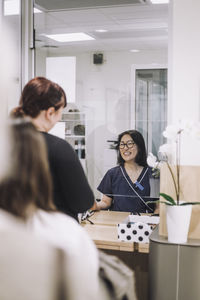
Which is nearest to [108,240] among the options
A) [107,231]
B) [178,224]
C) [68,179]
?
[107,231]

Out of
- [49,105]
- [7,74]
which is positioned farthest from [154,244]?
[7,74]

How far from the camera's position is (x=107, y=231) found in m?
2.88

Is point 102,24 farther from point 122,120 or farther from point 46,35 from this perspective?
point 122,120

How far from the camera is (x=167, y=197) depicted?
235 centimetres

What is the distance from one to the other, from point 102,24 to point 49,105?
5.67ft

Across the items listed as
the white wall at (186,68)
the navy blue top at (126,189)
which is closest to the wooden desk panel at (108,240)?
the navy blue top at (126,189)

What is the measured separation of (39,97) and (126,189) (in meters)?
1.62

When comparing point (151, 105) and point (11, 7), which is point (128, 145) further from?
point (11, 7)

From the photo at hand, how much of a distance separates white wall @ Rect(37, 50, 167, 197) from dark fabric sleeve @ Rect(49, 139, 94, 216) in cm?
155

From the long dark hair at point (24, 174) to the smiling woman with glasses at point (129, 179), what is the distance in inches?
93.1

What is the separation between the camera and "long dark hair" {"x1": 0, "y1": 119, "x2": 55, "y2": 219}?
95 cm

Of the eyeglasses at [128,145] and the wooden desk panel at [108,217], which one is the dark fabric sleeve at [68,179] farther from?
the eyeglasses at [128,145]

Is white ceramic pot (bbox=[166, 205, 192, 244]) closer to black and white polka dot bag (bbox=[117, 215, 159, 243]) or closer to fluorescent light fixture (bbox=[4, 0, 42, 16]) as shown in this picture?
black and white polka dot bag (bbox=[117, 215, 159, 243])

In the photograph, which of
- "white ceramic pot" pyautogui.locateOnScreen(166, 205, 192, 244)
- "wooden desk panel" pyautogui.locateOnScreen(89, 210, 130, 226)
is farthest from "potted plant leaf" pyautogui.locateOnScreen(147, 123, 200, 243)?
"wooden desk panel" pyautogui.locateOnScreen(89, 210, 130, 226)
